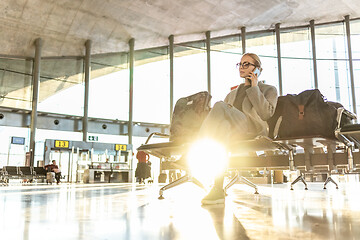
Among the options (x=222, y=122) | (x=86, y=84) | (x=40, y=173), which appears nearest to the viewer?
(x=222, y=122)

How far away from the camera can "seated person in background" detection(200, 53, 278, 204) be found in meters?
2.65

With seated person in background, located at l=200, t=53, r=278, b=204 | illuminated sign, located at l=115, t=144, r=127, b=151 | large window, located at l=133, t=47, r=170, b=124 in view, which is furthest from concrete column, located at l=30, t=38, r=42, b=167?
seated person in background, located at l=200, t=53, r=278, b=204

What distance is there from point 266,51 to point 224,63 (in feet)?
7.31

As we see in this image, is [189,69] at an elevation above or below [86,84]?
above

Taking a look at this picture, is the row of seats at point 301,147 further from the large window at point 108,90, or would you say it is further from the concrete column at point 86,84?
the large window at point 108,90

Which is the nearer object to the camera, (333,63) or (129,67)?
(333,63)

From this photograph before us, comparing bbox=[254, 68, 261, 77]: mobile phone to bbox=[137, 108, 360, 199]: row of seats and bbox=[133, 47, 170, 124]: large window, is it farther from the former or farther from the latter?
bbox=[133, 47, 170, 124]: large window

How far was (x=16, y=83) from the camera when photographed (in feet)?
58.9

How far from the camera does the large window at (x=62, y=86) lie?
17969mm

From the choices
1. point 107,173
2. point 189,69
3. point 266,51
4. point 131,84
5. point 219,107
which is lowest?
point 107,173

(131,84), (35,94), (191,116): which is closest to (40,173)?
(35,94)

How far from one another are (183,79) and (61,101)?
6676 millimetres

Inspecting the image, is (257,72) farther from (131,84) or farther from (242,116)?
(131,84)

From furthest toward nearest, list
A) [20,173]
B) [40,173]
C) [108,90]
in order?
[108,90], [40,173], [20,173]
